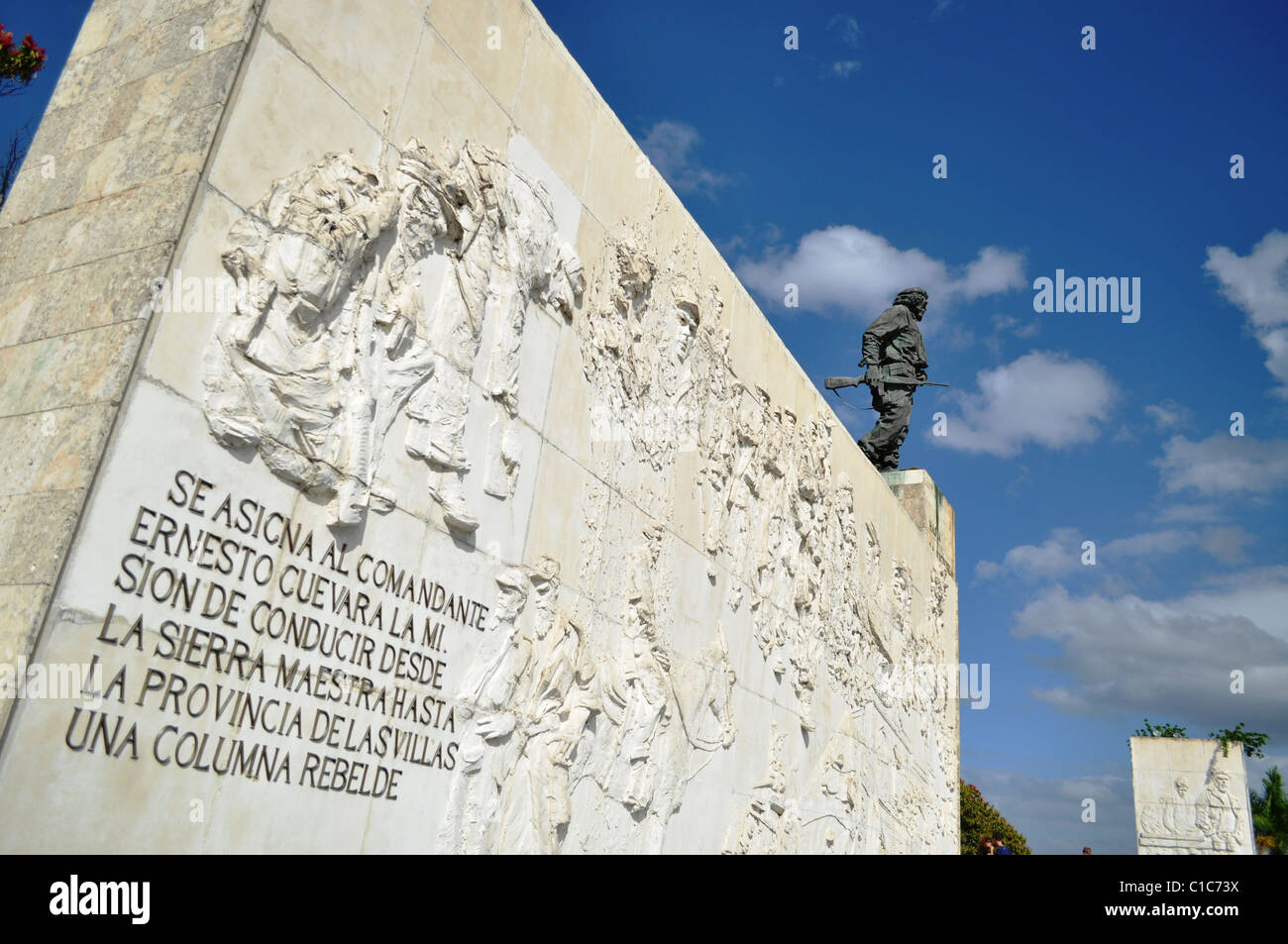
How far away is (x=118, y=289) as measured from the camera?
318 cm

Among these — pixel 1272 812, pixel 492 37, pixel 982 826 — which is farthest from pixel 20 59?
pixel 1272 812

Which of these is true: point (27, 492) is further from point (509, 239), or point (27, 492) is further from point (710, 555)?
point (710, 555)

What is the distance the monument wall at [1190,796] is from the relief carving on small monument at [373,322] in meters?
19.1

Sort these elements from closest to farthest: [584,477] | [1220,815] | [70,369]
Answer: [70,369] < [584,477] < [1220,815]

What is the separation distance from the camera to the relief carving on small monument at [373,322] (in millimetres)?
3332

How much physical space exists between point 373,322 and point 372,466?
0.55 meters

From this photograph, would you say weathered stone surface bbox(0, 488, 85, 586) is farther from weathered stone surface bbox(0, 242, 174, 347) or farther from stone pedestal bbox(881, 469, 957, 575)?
stone pedestal bbox(881, 469, 957, 575)

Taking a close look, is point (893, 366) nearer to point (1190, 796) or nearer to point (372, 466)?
point (372, 466)

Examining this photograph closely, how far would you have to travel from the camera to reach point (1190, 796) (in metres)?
19.3

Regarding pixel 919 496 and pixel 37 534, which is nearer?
pixel 37 534

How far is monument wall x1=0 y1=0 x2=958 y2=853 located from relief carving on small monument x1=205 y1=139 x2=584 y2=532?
0.01 meters

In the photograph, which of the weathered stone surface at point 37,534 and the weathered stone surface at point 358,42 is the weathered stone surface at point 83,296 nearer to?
the weathered stone surface at point 37,534

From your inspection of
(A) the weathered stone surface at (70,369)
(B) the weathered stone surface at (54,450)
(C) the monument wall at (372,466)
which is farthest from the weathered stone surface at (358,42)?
(B) the weathered stone surface at (54,450)
